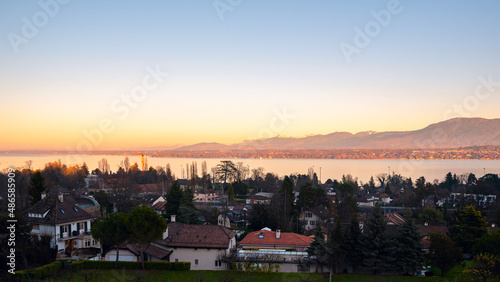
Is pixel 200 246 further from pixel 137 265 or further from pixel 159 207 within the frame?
pixel 159 207

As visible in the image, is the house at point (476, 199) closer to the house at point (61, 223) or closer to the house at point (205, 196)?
the house at point (205, 196)

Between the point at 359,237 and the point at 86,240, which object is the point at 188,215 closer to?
the point at 86,240

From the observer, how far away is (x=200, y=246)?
636 inches

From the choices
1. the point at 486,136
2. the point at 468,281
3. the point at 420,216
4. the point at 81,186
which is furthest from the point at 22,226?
the point at 486,136

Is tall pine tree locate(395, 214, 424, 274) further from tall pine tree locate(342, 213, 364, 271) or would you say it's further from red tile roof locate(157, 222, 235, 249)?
red tile roof locate(157, 222, 235, 249)

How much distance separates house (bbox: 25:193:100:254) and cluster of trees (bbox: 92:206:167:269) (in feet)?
15.5

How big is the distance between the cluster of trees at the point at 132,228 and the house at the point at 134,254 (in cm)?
113

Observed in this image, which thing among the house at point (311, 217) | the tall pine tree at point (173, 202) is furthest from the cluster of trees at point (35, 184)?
the house at point (311, 217)

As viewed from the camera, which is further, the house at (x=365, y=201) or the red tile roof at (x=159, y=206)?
the house at (x=365, y=201)

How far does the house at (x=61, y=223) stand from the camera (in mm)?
17875

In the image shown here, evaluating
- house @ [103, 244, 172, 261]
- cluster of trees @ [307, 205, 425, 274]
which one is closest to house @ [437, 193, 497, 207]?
cluster of trees @ [307, 205, 425, 274]

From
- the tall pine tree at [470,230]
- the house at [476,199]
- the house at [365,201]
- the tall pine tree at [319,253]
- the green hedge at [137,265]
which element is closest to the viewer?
the green hedge at [137,265]

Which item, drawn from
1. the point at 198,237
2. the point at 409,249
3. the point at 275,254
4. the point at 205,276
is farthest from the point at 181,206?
the point at 409,249

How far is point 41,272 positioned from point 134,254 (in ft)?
12.2
